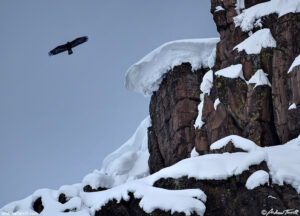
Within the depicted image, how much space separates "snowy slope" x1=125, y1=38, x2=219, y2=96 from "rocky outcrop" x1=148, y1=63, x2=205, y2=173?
1.86 feet

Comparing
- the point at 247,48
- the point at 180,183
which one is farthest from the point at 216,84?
the point at 180,183

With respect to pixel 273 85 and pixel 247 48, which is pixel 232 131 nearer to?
pixel 273 85

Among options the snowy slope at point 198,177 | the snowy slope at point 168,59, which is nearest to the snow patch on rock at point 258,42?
the snowy slope at point 168,59

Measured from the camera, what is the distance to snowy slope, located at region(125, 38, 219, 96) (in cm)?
2862

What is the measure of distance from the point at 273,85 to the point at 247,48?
2.98 meters

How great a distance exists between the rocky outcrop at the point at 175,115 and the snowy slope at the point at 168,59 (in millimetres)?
568

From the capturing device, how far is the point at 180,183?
48.7 feet

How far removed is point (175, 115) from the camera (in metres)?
28.0

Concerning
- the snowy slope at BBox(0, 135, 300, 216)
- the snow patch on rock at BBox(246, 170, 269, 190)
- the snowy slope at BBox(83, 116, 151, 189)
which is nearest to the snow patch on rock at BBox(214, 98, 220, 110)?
the snowy slope at BBox(0, 135, 300, 216)

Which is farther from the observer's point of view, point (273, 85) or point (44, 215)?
point (273, 85)

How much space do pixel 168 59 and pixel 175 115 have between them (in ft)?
16.0

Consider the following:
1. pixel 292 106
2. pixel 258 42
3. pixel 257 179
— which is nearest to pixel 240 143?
pixel 257 179

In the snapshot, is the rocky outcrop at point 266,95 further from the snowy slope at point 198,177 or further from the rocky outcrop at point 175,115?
the rocky outcrop at point 175,115

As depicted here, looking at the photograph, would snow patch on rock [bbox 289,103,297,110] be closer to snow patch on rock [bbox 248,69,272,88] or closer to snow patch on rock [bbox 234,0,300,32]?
snow patch on rock [bbox 248,69,272,88]
